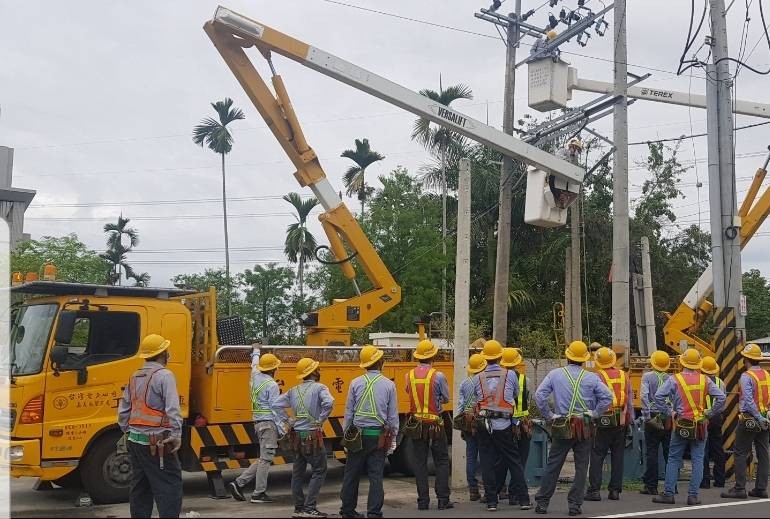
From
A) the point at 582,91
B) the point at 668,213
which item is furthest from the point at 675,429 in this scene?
the point at 668,213

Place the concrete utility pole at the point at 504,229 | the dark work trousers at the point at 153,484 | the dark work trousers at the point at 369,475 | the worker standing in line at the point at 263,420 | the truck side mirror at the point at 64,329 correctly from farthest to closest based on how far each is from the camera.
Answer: the concrete utility pole at the point at 504,229
the worker standing in line at the point at 263,420
the truck side mirror at the point at 64,329
the dark work trousers at the point at 369,475
the dark work trousers at the point at 153,484

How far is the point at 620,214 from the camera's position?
14.6 meters

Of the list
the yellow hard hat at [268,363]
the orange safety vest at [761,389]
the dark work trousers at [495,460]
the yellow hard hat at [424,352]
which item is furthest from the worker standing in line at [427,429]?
the orange safety vest at [761,389]

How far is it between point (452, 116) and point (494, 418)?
5.48 metres

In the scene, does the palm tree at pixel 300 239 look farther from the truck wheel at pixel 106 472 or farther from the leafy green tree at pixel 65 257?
the truck wheel at pixel 106 472

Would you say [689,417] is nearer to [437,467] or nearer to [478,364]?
[478,364]

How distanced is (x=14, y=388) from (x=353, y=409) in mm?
3996

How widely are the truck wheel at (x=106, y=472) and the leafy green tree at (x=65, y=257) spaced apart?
78.9 ft

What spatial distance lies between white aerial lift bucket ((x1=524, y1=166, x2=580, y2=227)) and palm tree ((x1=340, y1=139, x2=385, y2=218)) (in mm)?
20852

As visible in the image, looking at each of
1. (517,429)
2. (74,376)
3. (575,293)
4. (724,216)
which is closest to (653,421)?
(517,429)

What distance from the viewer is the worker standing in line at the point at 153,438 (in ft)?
23.8

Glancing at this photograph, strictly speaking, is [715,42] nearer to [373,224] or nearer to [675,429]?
[675,429]

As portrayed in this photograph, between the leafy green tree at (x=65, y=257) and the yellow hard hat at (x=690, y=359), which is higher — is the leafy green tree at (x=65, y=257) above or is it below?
above

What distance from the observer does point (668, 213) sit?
3344 centimetres
